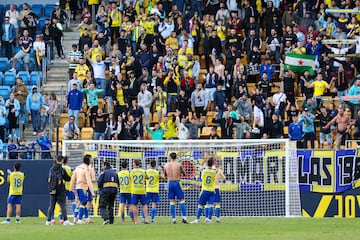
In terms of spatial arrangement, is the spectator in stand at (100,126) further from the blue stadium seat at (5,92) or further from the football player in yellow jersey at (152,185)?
the football player in yellow jersey at (152,185)

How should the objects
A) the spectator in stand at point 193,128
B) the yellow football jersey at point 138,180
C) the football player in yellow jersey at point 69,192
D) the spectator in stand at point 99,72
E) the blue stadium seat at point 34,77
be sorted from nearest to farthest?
the yellow football jersey at point 138,180 → the football player in yellow jersey at point 69,192 → the spectator in stand at point 193,128 → the spectator in stand at point 99,72 → the blue stadium seat at point 34,77

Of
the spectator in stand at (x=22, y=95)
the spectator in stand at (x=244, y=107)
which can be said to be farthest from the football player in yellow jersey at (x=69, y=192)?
the spectator in stand at (x=22, y=95)

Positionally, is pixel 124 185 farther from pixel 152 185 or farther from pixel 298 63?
pixel 298 63

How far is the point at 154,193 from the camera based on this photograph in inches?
1417

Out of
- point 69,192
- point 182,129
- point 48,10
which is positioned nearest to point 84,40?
point 48,10

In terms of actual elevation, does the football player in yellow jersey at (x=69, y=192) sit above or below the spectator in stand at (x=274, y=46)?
below

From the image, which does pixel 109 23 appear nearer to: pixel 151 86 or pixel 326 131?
pixel 151 86

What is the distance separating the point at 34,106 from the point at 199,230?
15501 mm

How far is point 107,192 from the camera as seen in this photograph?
35438mm

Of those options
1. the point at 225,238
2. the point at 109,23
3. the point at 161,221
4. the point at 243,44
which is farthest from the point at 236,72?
the point at 225,238

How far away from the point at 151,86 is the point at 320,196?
9.18 m

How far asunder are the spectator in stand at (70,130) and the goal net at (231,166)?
4611mm

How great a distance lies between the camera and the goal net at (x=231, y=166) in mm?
39750

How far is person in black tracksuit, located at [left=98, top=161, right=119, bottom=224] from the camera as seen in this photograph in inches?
1394
